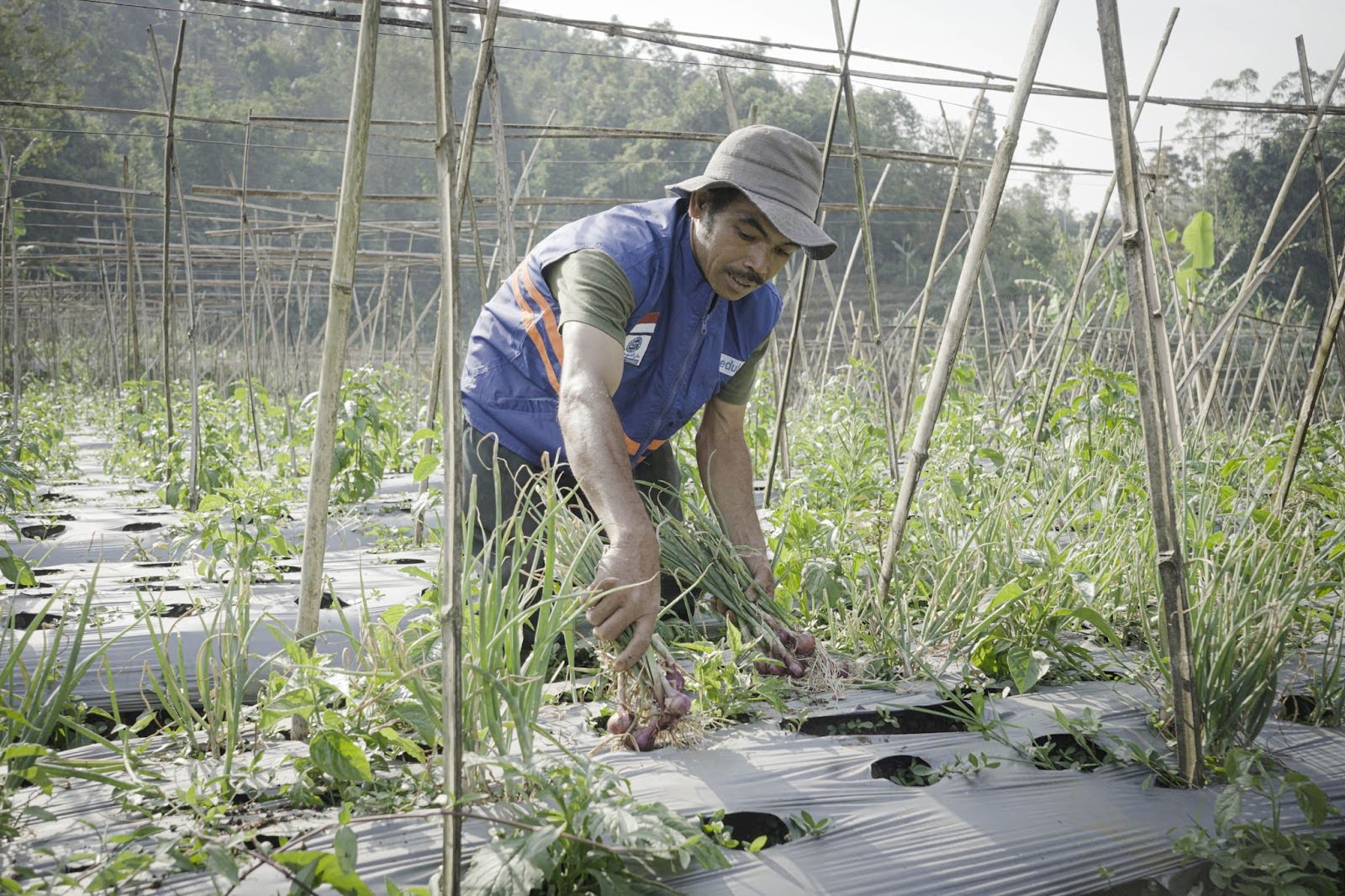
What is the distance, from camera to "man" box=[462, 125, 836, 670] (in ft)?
5.74

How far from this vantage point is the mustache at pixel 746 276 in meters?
2.09

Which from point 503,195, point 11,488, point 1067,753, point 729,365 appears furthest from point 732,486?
point 11,488

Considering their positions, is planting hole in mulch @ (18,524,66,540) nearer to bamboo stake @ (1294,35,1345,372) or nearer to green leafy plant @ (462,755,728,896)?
green leafy plant @ (462,755,728,896)

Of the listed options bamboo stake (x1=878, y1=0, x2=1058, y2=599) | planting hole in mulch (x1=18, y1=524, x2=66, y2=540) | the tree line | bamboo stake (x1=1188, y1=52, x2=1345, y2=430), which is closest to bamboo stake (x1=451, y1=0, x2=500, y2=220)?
bamboo stake (x1=878, y1=0, x2=1058, y2=599)

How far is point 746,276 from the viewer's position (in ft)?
6.88

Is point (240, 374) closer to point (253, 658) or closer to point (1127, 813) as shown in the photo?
point (253, 658)

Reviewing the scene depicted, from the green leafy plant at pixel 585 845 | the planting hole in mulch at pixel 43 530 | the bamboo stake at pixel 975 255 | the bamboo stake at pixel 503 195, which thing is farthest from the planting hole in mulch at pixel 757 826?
the planting hole in mulch at pixel 43 530

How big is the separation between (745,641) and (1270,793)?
0.99 metres

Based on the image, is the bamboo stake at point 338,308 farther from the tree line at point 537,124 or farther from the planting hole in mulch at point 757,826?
the tree line at point 537,124

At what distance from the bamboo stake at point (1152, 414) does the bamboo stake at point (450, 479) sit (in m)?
0.97

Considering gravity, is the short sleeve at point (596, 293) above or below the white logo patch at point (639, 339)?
above

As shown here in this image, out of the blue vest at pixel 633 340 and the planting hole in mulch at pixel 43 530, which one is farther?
the planting hole in mulch at pixel 43 530

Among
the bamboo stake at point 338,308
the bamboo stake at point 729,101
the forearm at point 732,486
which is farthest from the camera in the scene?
the bamboo stake at point 729,101

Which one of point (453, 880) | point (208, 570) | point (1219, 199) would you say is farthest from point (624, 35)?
point (1219, 199)
